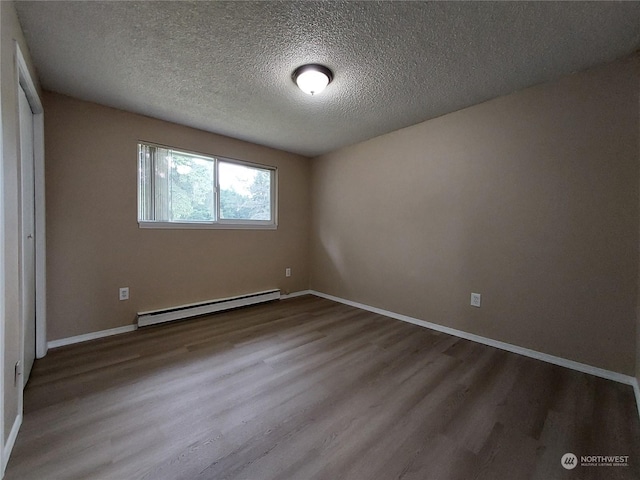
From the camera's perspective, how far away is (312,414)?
1.42m

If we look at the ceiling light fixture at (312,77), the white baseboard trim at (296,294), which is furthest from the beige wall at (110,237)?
the ceiling light fixture at (312,77)

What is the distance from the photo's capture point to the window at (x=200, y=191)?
271 centimetres

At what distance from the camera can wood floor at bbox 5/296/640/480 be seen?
3.61 feet

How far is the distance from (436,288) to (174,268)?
2909mm

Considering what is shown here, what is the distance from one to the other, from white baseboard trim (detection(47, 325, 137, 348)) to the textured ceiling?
216 centimetres

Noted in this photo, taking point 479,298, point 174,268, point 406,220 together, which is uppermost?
point 406,220

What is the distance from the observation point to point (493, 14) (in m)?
1.36

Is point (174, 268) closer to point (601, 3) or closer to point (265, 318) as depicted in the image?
point (265, 318)

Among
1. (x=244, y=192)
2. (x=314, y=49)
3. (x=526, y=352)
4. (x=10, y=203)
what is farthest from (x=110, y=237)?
(x=526, y=352)

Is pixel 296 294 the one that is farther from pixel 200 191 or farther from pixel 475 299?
pixel 475 299

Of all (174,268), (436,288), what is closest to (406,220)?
(436,288)

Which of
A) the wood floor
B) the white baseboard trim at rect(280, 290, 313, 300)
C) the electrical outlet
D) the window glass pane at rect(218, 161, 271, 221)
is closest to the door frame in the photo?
the wood floor

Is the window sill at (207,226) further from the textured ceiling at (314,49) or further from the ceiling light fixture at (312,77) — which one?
the ceiling light fixture at (312,77)

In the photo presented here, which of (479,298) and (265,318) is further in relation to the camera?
(265,318)
